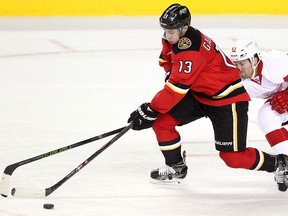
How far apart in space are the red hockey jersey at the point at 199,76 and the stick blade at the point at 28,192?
0.63 m

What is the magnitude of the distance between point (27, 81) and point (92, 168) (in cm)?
218

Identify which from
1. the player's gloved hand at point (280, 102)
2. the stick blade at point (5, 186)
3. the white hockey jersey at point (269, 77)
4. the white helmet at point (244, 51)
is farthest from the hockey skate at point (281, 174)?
the stick blade at point (5, 186)

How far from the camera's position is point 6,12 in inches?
343

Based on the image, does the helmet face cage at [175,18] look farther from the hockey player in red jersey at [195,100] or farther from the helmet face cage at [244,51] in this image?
the helmet face cage at [244,51]

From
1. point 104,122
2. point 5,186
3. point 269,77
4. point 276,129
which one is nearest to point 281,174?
point 276,129

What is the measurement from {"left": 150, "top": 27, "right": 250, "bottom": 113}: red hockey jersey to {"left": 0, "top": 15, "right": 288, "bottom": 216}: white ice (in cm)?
43

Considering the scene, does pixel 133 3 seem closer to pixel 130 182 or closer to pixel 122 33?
pixel 122 33

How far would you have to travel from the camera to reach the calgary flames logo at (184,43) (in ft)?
12.5

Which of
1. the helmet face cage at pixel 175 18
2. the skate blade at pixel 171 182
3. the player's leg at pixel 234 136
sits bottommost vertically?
the skate blade at pixel 171 182

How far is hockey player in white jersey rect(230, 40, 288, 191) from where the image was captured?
4035 millimetres

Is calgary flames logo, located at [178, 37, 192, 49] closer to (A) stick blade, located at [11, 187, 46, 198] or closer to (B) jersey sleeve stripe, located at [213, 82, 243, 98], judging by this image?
(B) jersey sleeve stripe, located at [213, 82, 243, 98]

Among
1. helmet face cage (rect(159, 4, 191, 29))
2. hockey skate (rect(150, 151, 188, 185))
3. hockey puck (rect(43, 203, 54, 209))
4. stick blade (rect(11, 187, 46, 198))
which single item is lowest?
hockey puck (rect(43, 203, 54, 209))

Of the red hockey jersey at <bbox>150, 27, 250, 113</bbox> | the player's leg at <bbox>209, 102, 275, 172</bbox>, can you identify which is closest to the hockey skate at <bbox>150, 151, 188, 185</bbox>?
the player's leg at <bbox>209, 102, 275, 172</bbox>

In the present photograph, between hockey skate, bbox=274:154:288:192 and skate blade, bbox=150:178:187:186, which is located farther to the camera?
skate blade, bbox=150:178:187:186
